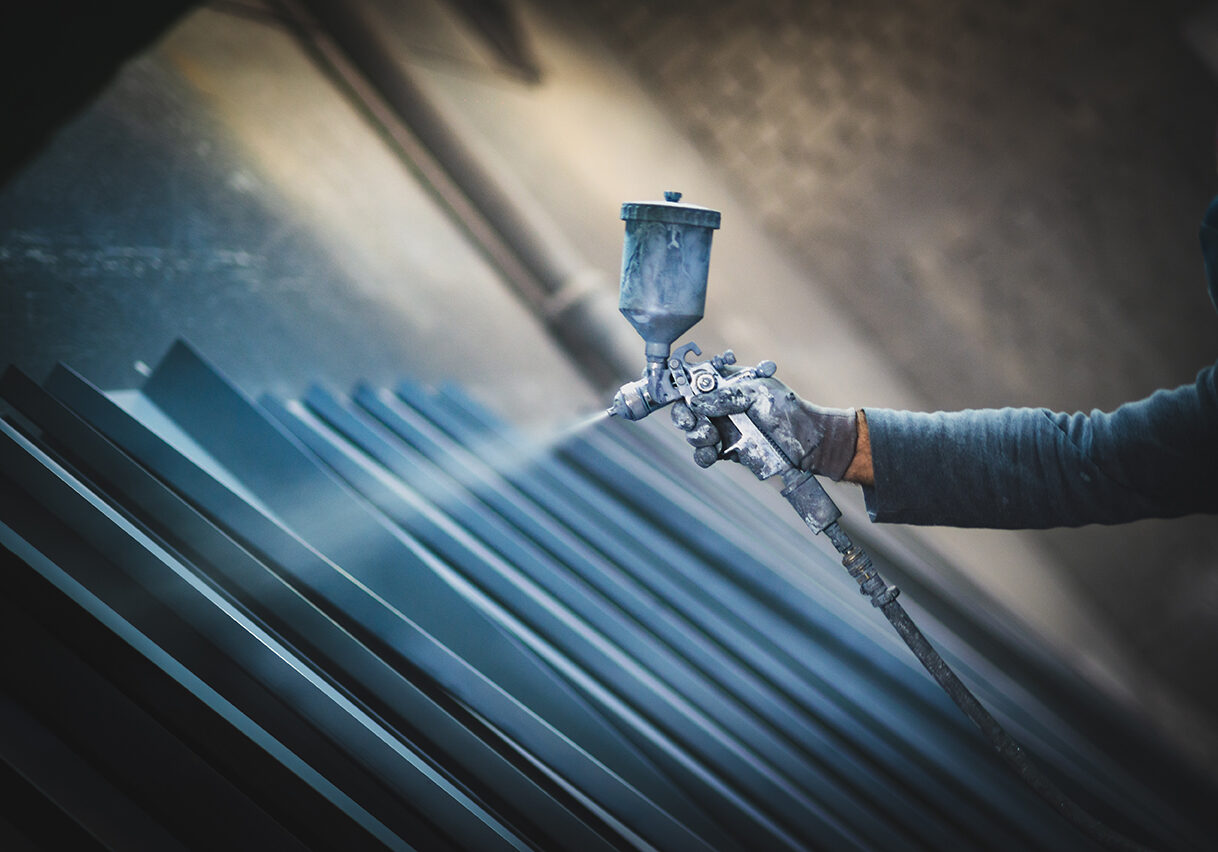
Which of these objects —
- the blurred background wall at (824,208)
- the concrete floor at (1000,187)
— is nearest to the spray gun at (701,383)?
the blurred background wall at (824,208)

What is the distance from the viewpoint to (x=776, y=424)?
93 centimetres

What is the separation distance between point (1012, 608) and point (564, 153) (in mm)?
2422

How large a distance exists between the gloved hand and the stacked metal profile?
1.26 ft

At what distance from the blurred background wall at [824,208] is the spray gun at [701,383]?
58.6 inches

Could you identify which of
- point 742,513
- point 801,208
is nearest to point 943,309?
point 801,208

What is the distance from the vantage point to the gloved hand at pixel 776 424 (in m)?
0.89

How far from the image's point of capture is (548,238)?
2.79m

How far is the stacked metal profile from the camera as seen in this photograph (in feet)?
2.39

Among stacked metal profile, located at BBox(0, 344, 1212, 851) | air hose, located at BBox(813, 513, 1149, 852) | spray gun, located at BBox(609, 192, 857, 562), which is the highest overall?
spray gun, located at BBox(609, 192, 857, 562)

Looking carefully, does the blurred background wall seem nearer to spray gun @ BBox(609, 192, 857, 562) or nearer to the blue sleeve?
the blue sleeve

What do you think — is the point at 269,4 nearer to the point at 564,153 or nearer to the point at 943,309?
the point at 564,153

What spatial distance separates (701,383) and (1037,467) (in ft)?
1.54

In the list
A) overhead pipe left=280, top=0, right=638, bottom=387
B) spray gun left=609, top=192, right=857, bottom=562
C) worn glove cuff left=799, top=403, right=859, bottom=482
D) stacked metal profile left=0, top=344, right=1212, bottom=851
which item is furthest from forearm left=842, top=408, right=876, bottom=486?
overhead pipe left=280, top=0, right=638, bottom=387

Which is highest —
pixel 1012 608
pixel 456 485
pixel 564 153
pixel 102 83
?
pixel 564 153
